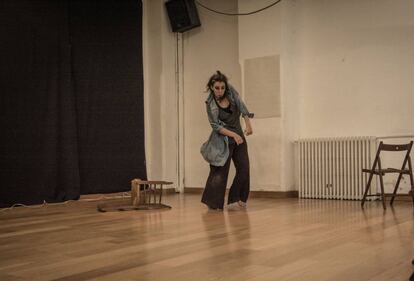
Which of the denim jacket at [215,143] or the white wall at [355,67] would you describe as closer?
the denim jacket at [215,143]

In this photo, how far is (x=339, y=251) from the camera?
8.02 ft

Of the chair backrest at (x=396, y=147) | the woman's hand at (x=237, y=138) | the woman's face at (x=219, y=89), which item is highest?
the woman's face at (x=219, y=89)

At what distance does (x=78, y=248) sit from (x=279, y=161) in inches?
147

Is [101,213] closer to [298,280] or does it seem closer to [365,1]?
[298,280]

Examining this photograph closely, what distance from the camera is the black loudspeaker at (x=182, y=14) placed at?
6.91m

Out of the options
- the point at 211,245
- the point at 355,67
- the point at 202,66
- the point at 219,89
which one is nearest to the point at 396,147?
the point at 355,67

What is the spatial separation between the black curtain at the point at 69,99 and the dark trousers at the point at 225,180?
6.34ft

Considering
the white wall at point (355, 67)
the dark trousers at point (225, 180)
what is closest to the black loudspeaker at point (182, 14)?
the white wall at point (355, 67)

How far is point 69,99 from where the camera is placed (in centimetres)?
588

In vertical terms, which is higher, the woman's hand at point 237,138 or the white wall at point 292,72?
the white wall at point 292,72

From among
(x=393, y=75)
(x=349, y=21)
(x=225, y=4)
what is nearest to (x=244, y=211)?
(x=393, y=75)

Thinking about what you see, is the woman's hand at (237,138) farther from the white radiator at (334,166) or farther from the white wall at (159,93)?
the white wall at (159,93)

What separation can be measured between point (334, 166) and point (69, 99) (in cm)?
311

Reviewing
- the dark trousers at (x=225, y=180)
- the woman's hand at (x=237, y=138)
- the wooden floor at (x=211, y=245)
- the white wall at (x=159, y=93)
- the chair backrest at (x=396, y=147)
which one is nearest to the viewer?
the wooden floor at (x=211, y=245)
